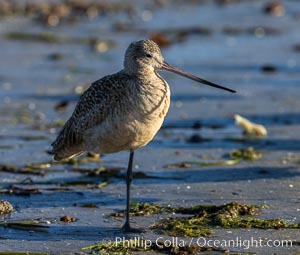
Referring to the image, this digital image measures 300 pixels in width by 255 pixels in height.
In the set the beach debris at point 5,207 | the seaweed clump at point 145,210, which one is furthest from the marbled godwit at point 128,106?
the beach debris at point 5,207

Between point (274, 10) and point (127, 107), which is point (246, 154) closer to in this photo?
point (127, 107)

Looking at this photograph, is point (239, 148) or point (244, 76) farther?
point (244, 76)

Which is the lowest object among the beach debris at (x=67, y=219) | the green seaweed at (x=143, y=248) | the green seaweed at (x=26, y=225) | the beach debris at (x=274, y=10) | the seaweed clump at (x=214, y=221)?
the green seaweed at (x=143, y=248)

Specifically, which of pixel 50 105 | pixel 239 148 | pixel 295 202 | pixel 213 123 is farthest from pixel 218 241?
pixel 50 105

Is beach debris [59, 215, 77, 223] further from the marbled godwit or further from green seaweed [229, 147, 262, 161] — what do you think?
green seaweed [229, 147, 262, 161]

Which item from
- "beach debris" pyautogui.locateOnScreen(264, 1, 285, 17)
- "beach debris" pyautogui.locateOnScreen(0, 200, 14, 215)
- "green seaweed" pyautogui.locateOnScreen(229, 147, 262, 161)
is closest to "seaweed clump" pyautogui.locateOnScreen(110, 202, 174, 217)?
"beach debris" pyautogui.locateOnScreen(0, 200, 14, 215)

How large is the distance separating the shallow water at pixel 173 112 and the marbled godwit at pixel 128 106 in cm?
53

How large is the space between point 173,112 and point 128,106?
14.0ft

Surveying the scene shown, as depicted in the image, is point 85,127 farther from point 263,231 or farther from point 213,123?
point 213,123

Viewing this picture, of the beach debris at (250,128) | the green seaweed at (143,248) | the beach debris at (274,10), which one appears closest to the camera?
the green seaweed at (143,248)

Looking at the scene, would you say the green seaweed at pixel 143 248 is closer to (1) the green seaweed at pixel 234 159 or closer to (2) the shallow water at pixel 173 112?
(2) the shallow water at pixel 173 112

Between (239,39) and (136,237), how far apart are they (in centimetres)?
965

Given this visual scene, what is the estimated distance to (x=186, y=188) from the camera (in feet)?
26.7

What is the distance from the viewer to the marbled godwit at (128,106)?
23.1 feet
